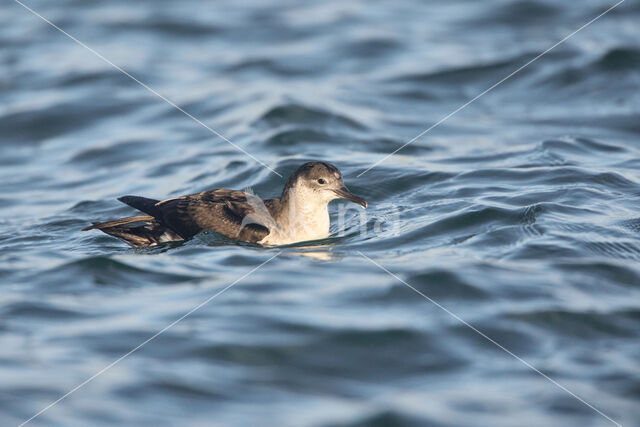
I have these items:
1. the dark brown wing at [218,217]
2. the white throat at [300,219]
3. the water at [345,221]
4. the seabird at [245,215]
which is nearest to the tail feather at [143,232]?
the seabird at [245,215]

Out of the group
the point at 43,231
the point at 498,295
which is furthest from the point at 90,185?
the point at 498,295

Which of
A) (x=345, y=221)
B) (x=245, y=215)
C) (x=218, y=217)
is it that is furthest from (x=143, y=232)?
(x=345, y=221)

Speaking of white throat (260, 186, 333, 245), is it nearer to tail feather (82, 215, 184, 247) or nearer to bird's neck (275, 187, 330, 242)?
bird's neck (275, 187, 330, 242)

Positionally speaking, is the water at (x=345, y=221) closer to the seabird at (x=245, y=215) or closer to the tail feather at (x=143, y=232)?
the seabird at (x=245, y=215)

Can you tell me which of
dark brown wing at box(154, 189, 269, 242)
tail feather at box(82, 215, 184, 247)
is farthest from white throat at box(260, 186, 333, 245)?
tail feather at box(82, 215, 184, 247)

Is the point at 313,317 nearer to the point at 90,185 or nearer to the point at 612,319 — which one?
the point at 612,319

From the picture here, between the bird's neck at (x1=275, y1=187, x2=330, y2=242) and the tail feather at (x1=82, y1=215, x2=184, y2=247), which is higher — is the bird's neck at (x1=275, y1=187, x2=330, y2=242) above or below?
above
